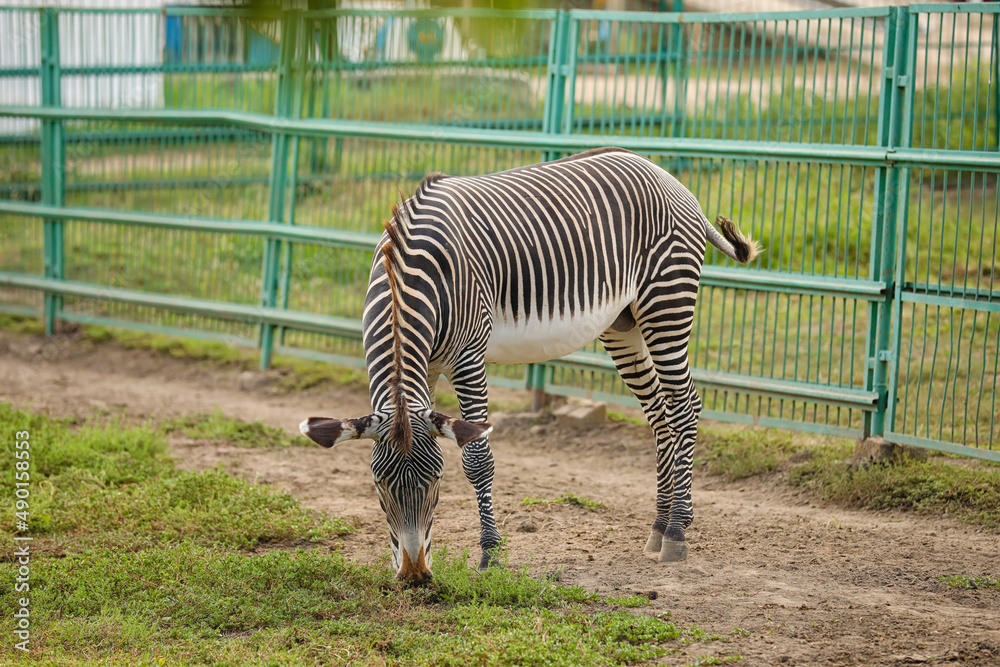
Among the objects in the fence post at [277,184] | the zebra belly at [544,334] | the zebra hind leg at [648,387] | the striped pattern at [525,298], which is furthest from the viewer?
the fence post at [277,184]

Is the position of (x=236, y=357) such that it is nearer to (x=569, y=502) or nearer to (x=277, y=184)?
(x=277, y=184)

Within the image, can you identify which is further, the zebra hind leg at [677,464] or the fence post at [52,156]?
the fence post at [52,156]

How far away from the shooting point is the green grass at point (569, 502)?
18.9ft

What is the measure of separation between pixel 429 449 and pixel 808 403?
359cm

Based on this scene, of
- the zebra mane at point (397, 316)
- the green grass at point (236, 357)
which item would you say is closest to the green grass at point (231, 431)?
the green grass at point (236, 357)

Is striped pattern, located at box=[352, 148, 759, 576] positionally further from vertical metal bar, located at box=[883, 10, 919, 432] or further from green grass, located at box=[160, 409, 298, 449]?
green grass, located at box=[160, 409, 298, 449]

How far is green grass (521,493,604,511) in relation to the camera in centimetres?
576

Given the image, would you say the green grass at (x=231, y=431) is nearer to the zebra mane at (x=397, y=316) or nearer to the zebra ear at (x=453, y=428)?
the zebra mane at (x=397, y=316)

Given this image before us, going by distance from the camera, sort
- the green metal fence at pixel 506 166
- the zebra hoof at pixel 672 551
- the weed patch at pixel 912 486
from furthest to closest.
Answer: the green metal fence at pixel 506 166, the weed patch at pixel 912 486, the zebra hoof at pixel 672 551

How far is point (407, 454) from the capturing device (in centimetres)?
392

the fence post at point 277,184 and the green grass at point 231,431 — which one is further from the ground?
the fence post at point 277,184

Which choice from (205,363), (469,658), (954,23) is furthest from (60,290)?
(954,23)

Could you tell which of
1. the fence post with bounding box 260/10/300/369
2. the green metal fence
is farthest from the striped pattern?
the fence post with bounding box 260/10/300/369

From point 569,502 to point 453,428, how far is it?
2.09 m
